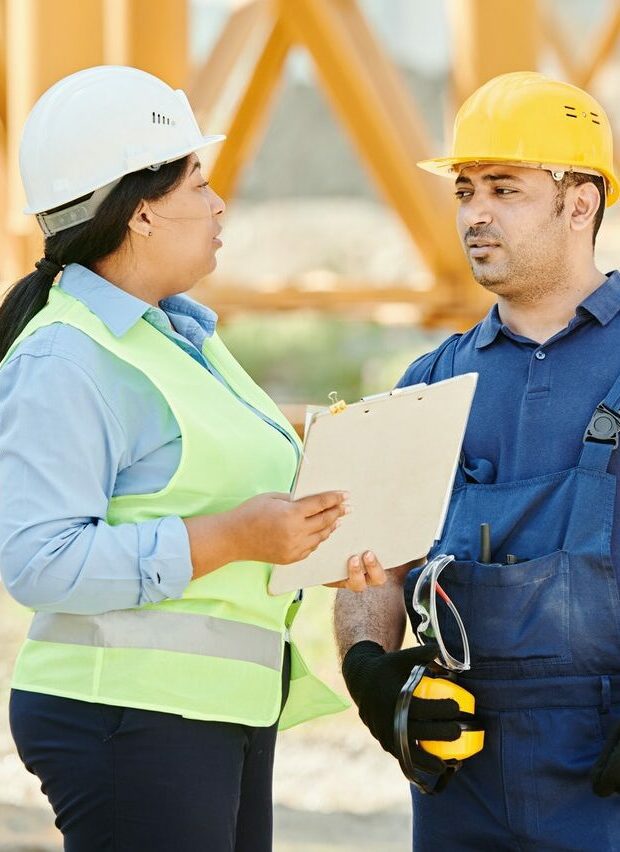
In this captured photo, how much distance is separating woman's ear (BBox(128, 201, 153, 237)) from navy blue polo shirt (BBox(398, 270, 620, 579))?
73cm

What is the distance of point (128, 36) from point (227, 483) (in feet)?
9.41

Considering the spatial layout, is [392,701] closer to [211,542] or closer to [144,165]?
[211,542]

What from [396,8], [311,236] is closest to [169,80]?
[311,236]

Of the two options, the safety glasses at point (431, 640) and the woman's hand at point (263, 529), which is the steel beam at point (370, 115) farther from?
the woman's hand at point (263, 529)

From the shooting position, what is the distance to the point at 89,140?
7.30 ft

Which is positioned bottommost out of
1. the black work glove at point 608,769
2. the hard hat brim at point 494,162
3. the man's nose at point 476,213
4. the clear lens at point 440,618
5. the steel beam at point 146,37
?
the black work glove at point 608,769

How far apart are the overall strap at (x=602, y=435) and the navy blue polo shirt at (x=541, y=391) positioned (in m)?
0.03

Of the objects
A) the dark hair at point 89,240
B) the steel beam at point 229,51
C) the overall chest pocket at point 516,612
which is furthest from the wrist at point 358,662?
the steel beam at point 229,51

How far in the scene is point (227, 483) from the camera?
223cm

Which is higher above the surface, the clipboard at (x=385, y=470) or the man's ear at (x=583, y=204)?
the man's ear at (x=583, y=204)

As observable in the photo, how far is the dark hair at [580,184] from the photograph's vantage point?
2555mm

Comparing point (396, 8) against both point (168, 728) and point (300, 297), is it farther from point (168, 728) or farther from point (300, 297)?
point (168, 728)

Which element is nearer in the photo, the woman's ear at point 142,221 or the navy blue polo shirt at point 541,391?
the woman's ear at point 142,221

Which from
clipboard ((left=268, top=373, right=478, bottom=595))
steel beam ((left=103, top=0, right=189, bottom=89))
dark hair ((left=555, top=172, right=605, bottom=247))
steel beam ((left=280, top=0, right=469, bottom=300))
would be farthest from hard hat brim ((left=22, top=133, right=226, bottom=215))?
steel beam ((left=280, top=0, right=469, bottom=300))
